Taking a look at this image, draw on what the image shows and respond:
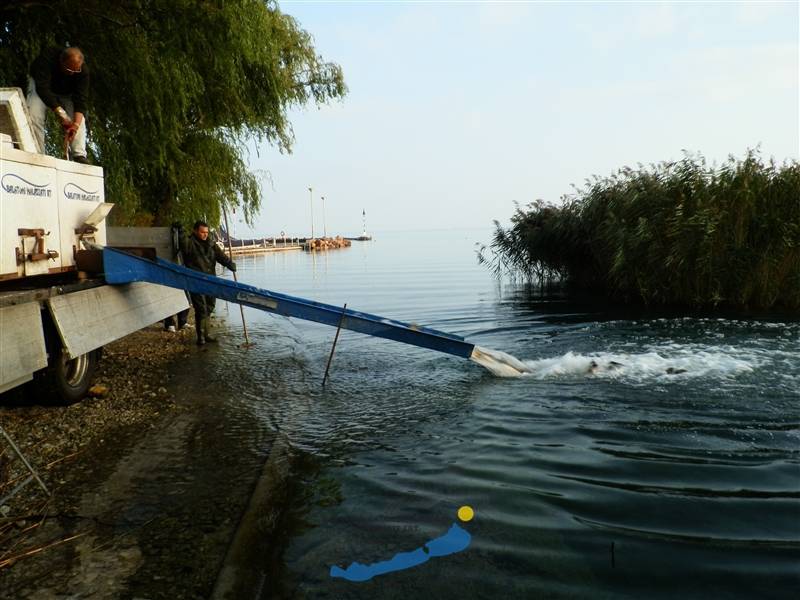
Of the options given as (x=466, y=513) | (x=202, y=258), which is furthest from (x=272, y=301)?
(x=202, y=258)

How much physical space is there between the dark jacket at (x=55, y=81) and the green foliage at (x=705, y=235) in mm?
11918

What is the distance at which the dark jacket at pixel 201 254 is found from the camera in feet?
36.3

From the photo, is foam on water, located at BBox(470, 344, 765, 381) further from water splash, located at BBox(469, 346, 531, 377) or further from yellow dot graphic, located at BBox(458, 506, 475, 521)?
yellow dot graphic, located at BBox(458, 506, 475, 521)

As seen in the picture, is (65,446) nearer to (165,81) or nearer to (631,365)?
(631,365)

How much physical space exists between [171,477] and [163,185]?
11700 mm

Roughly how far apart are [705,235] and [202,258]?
1083 centimetres

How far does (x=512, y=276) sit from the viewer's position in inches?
911

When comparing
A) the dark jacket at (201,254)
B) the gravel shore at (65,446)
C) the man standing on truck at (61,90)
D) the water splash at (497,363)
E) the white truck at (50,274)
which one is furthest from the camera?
the dark jacket at (201,254)

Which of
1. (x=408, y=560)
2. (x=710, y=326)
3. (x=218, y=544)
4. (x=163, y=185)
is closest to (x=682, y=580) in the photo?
(x=408, y=560)

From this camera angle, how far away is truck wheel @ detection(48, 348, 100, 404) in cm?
607

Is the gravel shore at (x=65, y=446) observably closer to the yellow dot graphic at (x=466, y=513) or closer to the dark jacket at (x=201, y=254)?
the yellow dot graphic at (x=466, y=513)

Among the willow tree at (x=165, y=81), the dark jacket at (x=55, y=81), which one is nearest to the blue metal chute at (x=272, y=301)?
the dark jacket at (x=55, y=81)

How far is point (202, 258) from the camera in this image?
11.1m

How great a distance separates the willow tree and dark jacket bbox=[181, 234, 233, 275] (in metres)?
2.06
